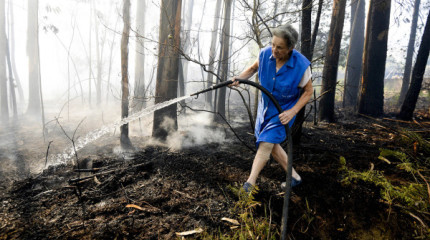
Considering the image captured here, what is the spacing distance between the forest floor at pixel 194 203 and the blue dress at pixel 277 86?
820 mm

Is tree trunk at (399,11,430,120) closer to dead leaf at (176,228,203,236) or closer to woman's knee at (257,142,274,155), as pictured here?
woman's knee at (257,142,274,155)

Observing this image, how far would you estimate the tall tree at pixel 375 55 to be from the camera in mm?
8023

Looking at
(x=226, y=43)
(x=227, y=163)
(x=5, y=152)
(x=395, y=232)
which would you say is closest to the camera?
(x=395, y=232)

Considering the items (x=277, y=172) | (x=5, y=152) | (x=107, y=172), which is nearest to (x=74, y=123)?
(x=5, y=152)

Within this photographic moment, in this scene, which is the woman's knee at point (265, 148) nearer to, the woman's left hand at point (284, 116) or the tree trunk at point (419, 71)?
the woman's left hand at point (284, 116)

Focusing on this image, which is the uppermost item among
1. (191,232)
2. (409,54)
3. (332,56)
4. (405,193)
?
(409,54)

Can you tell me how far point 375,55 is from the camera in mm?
8086

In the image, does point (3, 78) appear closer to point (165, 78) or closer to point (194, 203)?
point (165, 78)

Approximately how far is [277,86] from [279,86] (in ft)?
0.08

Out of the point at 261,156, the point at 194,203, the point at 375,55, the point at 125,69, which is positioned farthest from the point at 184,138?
the point at 375,55

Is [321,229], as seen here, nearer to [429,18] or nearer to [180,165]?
[180,165]

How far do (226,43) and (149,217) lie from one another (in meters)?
8.39

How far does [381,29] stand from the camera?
806cm

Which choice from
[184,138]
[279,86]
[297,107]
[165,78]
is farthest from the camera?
[184,138]
